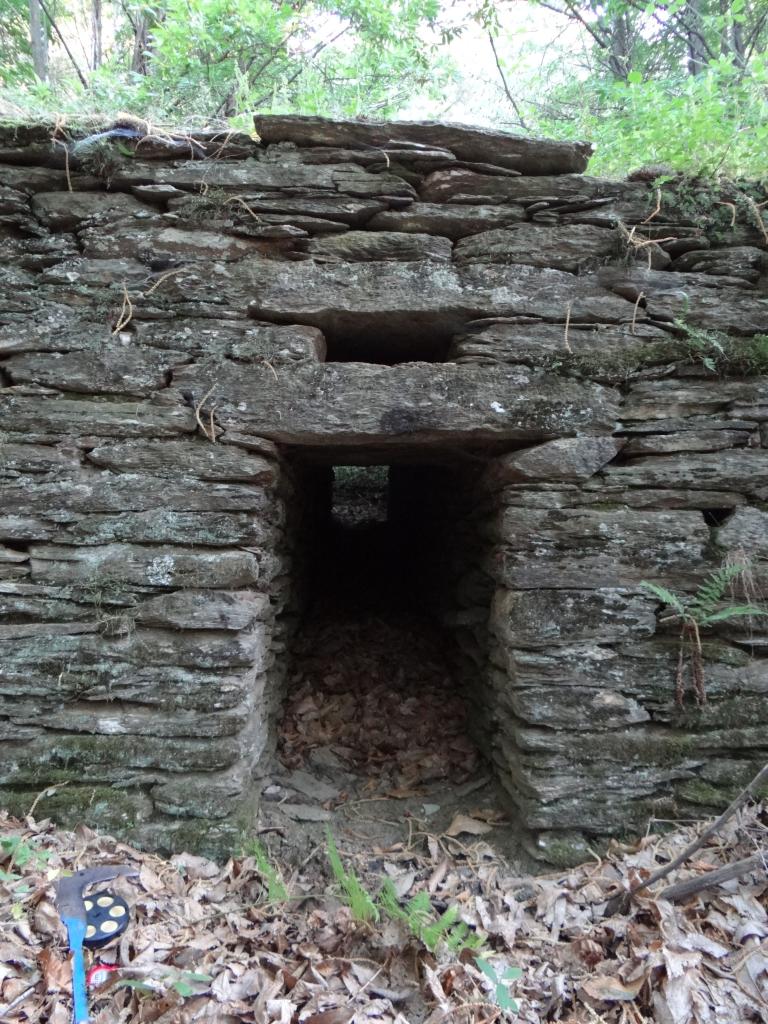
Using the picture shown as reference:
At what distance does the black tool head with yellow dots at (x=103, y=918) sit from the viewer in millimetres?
1922

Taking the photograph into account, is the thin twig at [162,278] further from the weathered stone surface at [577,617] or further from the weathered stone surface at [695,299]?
the weathered stone surface at [577,617]

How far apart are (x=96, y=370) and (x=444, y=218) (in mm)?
1781

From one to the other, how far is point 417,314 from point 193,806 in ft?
7.97

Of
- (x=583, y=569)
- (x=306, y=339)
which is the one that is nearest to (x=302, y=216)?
(x=306, y=339)

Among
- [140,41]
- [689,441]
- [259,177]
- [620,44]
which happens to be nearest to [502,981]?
[689,441]

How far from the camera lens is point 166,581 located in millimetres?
2549

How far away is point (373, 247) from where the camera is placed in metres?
2.77

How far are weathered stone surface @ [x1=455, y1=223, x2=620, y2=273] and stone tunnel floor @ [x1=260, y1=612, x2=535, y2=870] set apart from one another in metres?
2.60

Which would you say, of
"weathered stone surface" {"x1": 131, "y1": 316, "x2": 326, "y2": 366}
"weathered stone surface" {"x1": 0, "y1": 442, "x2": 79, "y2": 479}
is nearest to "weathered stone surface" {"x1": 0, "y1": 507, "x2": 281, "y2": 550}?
"weathered stone surface" {"x1": 0, "y1": 442, "x2": 79, "y2": 479}

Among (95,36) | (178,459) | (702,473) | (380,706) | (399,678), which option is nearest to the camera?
(178,459)

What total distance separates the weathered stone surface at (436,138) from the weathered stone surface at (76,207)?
0.73 metres

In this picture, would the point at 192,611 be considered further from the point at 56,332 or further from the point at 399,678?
the point at 399,678

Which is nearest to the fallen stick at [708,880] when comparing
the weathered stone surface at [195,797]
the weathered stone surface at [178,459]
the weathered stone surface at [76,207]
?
the weathered stone surface at [195,797]

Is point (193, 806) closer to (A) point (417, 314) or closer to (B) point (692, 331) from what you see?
(A) point (417, 314)
